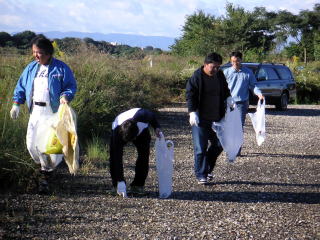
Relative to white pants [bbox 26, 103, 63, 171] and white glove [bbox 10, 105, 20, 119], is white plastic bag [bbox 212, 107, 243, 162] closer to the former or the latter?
white pants [bbox 26, 103, 63, 171]

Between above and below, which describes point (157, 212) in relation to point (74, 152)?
below

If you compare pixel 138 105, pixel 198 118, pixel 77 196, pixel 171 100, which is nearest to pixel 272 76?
pixel 171 100

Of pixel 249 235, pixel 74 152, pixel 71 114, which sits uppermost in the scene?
pixel 71 114

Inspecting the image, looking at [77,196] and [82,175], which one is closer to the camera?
[77,196]

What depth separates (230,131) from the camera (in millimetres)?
7895

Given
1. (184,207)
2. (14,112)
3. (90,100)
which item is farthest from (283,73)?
(14,112)

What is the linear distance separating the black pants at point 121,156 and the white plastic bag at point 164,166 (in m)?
0.16

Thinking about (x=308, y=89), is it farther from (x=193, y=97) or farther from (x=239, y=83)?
(x=193, y=97)

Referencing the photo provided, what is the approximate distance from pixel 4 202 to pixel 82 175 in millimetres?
1768

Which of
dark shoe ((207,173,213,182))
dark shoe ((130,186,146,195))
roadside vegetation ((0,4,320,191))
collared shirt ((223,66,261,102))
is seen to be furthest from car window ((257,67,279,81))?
dark shoe ((130,186,146,195))

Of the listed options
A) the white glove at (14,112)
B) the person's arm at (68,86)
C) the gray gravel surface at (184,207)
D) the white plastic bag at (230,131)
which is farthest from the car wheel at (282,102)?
the white glove at (14,112)

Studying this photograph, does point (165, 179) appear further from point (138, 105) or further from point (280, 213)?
point (138, 105)

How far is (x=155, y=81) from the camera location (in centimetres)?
1764

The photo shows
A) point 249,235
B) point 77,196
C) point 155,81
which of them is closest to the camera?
point 249,235
